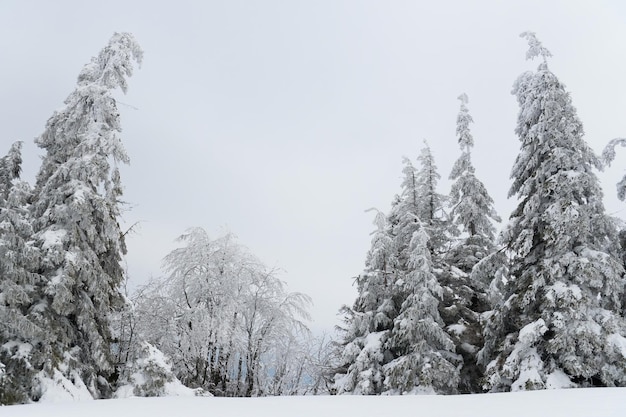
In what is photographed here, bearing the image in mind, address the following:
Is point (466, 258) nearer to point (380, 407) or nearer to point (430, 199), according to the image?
point (430, 199)

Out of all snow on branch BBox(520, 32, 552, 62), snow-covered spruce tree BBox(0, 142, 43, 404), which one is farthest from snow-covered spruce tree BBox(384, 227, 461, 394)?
snow-covered spruce tree BBox(0, 142, 43, 404)

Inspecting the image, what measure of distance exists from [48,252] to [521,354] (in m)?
13.6

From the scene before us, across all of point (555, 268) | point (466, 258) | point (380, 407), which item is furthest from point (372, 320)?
point (380, 407)

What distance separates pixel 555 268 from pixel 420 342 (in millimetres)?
5474

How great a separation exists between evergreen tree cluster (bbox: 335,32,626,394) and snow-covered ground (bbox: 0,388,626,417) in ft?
19.7

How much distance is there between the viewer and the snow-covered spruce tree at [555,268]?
1383 cm

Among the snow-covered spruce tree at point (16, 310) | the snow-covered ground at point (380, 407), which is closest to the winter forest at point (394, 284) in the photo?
the snow-covered spruce tree at point (16, 310)

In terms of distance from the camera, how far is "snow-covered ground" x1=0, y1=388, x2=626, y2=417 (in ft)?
22.0

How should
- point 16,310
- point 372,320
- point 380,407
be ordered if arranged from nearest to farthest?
point 380,407 → point 16,310 → point 372,320

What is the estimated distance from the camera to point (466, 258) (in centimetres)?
2145

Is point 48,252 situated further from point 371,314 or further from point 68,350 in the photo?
point 371,314

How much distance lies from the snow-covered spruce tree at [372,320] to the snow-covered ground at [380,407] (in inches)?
389

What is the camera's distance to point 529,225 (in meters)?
16.0

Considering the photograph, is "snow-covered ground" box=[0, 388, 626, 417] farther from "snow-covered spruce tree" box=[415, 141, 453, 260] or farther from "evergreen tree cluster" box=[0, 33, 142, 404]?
"snow-covered spruce tree" box=[415, 141, 453, 260]
